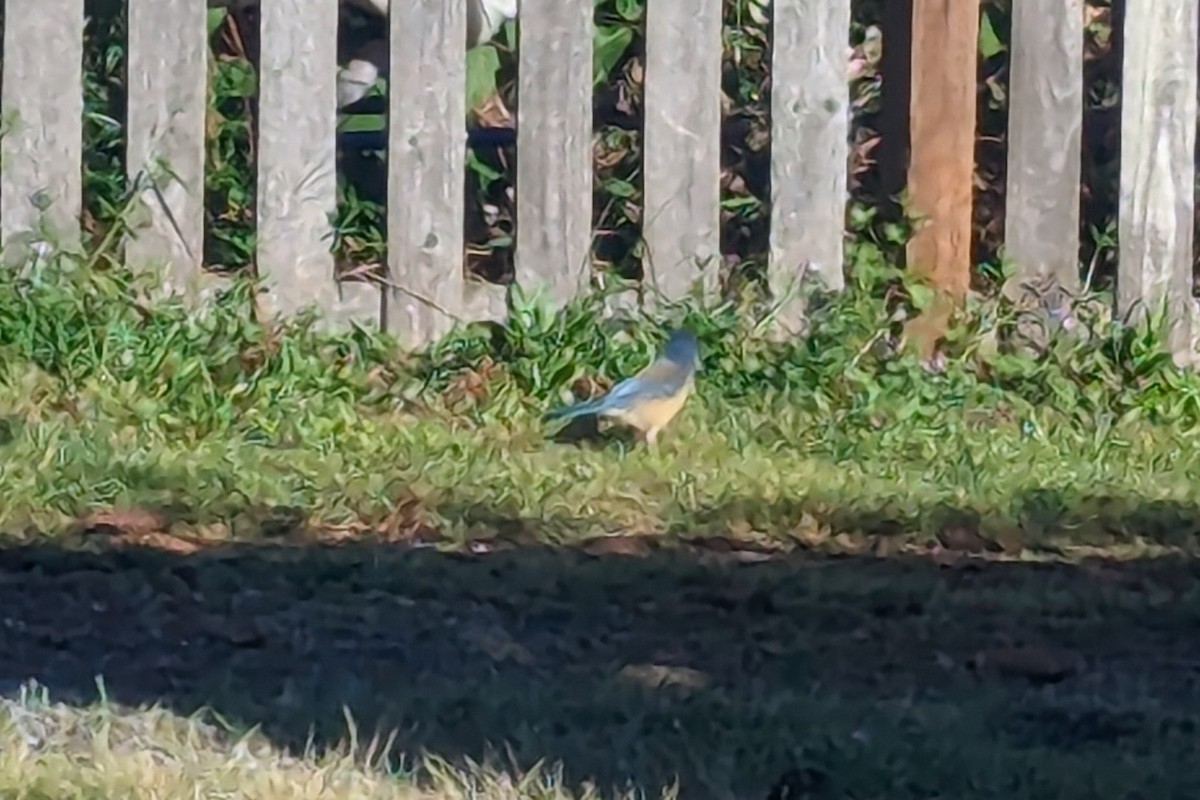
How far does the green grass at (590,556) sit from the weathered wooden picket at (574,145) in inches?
5.7

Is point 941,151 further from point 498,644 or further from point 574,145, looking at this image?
point 498,644

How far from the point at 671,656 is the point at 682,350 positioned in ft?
6.16

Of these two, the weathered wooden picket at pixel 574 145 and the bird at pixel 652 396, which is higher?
the weathered wooden picket at pixel 574 145

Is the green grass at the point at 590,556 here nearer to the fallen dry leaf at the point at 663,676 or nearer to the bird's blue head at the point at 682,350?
the fallen dry leaf at the point at 663,676

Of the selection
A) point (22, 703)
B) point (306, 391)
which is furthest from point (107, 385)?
point (22, 703)

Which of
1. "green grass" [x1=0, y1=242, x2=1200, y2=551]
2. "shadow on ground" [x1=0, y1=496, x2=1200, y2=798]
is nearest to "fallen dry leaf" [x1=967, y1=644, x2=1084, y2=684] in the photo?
"shadow on ground" [x1=0, y1=496, x2=1200, y2=798]

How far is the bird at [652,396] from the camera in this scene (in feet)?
18.5

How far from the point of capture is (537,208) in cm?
629

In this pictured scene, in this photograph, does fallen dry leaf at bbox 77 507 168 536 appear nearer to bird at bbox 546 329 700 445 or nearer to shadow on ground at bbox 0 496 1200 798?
shadow on ground at bbox 0 496 1200 798

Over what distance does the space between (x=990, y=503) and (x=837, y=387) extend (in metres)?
1.00

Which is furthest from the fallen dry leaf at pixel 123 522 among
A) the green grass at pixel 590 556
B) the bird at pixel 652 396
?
the bird at pixel 652 396

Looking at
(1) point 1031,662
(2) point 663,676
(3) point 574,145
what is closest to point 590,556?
(2) point 663,676

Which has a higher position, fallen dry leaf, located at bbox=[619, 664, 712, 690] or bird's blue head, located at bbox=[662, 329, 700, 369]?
bird's blue head, located at bbox=[662, 329, 700, 369]

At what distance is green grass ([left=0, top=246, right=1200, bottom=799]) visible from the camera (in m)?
3.39
